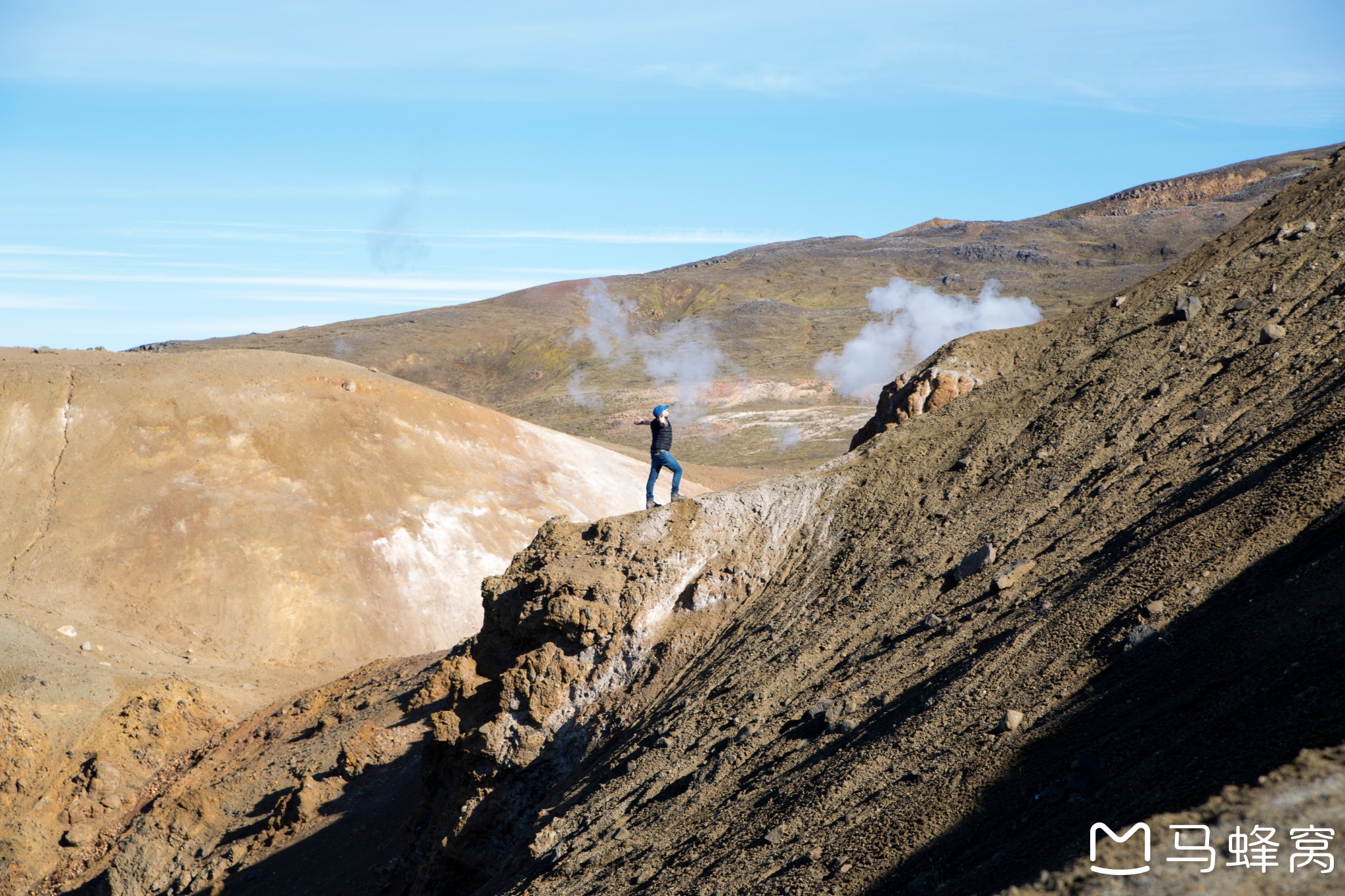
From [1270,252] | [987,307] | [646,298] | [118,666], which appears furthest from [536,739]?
[646,298]

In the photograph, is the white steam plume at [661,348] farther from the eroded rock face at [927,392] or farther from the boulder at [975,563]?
the boulder at [975,563]

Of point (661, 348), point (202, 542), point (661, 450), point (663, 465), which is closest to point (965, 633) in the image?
point (663, 465)

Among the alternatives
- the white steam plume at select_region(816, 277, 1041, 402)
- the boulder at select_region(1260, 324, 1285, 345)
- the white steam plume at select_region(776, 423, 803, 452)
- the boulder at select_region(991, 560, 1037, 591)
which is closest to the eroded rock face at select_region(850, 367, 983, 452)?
the boulder at select_region(1260, 324, 1285, 345)

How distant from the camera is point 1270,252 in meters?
10.9

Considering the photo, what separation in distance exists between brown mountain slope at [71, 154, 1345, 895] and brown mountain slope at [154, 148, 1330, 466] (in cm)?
4152

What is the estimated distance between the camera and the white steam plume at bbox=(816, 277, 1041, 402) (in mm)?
63656

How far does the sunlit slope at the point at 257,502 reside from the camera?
70.9ft

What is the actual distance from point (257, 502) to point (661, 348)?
6571 cm

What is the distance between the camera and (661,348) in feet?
289

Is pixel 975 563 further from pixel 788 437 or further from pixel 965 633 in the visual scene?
pixel 788 437

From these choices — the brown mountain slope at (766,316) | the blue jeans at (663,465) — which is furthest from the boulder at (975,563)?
the brown mountain slope at (766,316)

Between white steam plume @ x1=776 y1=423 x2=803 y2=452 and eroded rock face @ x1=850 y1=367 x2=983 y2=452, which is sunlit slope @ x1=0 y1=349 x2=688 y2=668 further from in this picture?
white steam plume @ x1=776 y1=423 x2=803 y2=452

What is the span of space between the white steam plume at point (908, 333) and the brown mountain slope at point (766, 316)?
1.92m

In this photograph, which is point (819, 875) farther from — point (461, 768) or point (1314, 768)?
point (461, 768)
